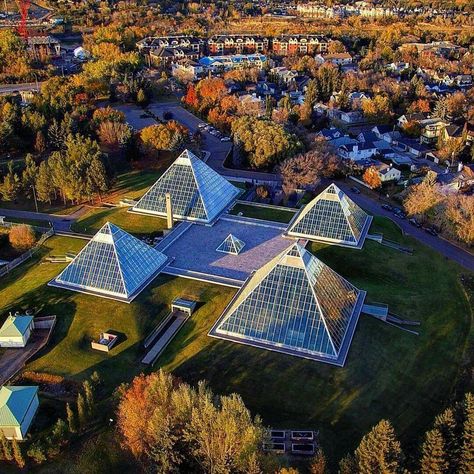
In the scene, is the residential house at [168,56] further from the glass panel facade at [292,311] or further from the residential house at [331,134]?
the glass panel facade at [292,311]

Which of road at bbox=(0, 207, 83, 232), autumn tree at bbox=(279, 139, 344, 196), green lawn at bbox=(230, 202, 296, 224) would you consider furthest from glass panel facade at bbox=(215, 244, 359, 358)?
road at bbox=(0, 207, 83, 232)

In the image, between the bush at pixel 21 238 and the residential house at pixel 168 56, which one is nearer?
the bush at pixel 21 238

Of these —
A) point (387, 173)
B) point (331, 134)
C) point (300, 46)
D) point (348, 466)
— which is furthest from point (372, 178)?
point (300, 46)

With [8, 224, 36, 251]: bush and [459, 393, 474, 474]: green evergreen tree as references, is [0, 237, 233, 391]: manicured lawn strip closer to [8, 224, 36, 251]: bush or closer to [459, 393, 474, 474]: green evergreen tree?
[8, 224, 36, 251]: bush

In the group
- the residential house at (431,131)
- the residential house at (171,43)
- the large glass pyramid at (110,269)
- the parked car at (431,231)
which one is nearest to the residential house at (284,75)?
the residential house at (171,43)

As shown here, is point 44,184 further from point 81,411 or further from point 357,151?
point 357,151

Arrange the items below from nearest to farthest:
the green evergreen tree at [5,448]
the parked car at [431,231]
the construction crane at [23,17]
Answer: the green evergreen tree at [5,448] → the parked car at [431,231] → the construction crane at [23,17]

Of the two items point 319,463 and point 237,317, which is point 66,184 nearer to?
point 237,317
